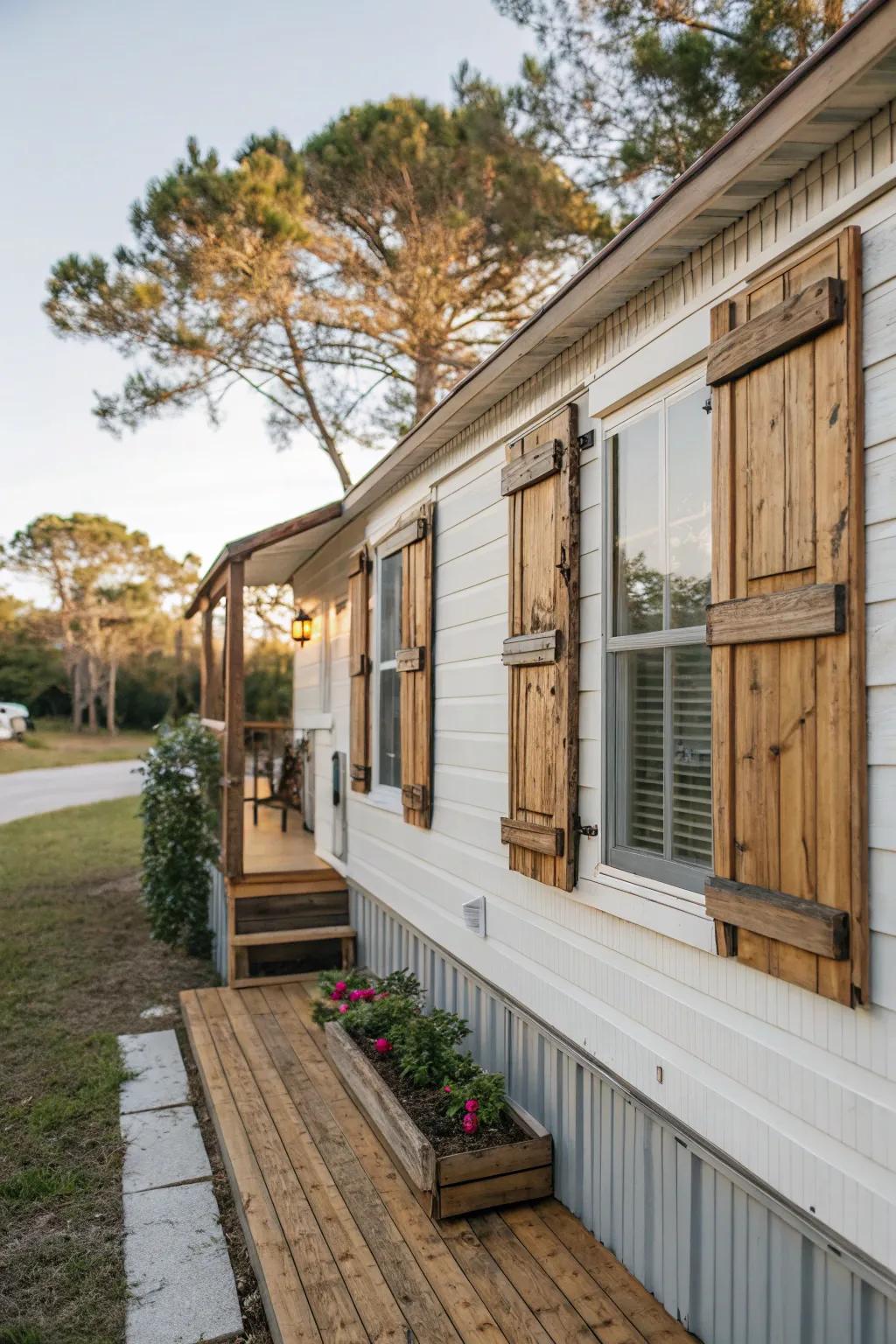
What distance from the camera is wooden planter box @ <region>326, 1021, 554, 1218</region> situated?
2982 mm

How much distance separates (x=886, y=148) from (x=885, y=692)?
105cm

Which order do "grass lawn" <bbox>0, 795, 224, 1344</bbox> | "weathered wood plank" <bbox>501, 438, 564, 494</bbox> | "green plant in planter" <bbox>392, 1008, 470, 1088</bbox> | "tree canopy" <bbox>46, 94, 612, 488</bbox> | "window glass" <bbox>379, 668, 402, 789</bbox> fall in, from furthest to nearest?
1. "tree canopy" <bbox>46, 94, 612, 488</bbox>
2. "window glass" <bbox>379, 668, 402, 789</bbox>
3. "green plant in planter" <bbox>392, 1008, 470, 1088</bbox>
4. "weathered wood plank" <bbox>501, 438, 564, 494</bbox>
5. "grass lawn" <bbox>0, 795, 224, 1344</bbox>

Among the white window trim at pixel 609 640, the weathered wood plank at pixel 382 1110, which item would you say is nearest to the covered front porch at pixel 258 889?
the weathered wood plank at pixel 382 1110

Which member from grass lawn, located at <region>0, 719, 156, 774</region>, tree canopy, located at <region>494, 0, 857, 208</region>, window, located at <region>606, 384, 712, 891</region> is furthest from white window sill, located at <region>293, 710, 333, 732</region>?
grass lawn, located at <region>0, 719, 156, 774</region>

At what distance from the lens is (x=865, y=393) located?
6.09ft

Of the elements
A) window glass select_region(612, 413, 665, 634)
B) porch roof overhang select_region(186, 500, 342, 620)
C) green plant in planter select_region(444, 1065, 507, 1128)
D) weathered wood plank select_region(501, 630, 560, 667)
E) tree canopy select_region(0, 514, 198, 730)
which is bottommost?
green plant in planter select_region(444, 1065, 507, 1128)

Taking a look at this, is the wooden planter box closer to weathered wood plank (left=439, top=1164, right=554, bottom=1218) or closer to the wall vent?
weathered wood plank (left=439, top=1164, right=554, bottom=1218)

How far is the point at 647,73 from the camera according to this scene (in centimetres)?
787

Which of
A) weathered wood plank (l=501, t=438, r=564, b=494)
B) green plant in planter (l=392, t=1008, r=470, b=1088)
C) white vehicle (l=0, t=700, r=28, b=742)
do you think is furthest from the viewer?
white vehicle (l=0, t=700, r=28, b=742)

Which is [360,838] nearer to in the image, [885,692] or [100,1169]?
[100,1169]

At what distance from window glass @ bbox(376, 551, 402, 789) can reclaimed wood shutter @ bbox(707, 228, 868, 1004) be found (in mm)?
3141

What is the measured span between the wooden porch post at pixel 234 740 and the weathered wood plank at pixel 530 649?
2.77 m

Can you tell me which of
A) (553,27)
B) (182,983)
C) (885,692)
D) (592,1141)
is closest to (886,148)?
(885,692)

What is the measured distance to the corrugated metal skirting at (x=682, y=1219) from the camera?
6.33 ft
